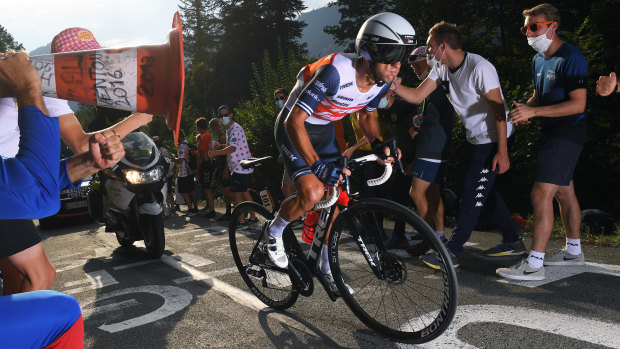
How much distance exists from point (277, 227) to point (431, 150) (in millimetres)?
2144

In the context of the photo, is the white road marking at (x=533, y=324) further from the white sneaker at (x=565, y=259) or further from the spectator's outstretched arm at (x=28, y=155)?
the spectator's outstretched arm at (x=28, y=155)

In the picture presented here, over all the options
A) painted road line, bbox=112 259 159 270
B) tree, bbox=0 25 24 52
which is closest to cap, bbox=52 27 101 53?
painted road line, bbox=112 259 159 270

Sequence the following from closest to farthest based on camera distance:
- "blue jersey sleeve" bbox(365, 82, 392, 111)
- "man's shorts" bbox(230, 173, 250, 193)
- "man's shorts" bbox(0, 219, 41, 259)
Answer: "man's shorts" bbox(0, 219, 41, 259) < "blue jersey sleeve" bbox(365, 82, 392, 111) < "man's shorts" bbox(230, 173, 250, 193)

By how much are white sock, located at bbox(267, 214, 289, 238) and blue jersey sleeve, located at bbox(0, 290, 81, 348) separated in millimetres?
2146

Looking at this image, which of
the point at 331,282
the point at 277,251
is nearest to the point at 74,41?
the point at 277,251

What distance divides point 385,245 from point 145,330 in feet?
5.91

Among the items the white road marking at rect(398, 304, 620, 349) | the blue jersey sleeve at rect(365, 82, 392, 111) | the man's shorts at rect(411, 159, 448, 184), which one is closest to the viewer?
the white road marking at rect(398, 304, 620, 349)

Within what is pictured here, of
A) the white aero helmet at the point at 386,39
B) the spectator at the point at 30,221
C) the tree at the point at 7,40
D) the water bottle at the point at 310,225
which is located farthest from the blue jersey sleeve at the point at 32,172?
the tree at the point at 7,40

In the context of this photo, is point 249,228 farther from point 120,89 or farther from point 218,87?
point 218,87

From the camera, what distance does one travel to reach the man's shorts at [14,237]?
7.68ft

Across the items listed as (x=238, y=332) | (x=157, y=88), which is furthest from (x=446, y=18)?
(x=157, y=88)

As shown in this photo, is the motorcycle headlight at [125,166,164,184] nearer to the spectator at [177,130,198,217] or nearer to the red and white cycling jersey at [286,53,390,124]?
the red and white cycling jersey at [286,53,390,124]

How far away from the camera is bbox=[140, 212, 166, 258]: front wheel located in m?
5.68

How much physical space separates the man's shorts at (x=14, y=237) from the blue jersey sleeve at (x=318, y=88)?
1.69m
